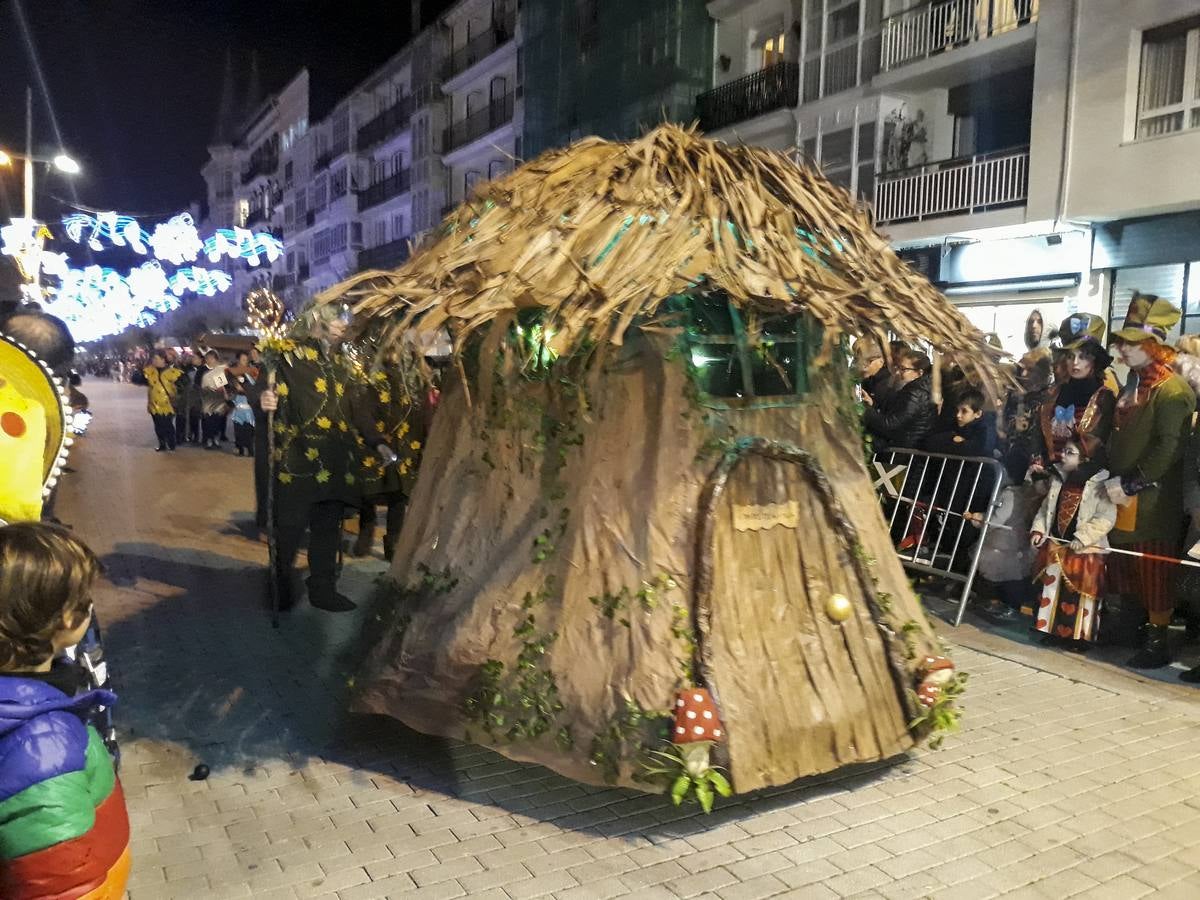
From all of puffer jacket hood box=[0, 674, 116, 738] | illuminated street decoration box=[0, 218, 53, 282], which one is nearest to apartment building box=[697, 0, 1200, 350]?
puffer jacket hood box=[0, 674, 116, 738]

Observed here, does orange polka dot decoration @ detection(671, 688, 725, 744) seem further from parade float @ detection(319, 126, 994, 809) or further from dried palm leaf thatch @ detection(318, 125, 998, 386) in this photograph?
dried palm leaf thatch @ detection(318, 125, 998, 386)

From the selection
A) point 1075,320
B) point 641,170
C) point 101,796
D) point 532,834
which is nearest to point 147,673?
point 532,834

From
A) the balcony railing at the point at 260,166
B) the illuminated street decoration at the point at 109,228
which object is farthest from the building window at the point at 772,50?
the balcony railing at the point at 260,166

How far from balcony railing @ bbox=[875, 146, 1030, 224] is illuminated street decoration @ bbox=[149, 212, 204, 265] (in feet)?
48.7

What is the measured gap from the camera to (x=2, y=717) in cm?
211

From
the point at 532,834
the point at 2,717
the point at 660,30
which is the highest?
the point at 660,30

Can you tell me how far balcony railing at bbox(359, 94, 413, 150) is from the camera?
38.3 m

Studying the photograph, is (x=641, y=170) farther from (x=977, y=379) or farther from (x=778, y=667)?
(x=778, y=667)

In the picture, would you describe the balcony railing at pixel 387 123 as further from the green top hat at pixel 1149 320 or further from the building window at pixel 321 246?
the green top hat at pixel 1149 320

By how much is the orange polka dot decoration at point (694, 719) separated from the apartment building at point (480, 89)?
28254mm

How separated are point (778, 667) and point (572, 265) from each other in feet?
6.60

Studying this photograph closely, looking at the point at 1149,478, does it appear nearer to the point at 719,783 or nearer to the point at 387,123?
the point at 719,783

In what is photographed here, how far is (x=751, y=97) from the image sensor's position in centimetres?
2091

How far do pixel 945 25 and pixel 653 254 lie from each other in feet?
49.7
